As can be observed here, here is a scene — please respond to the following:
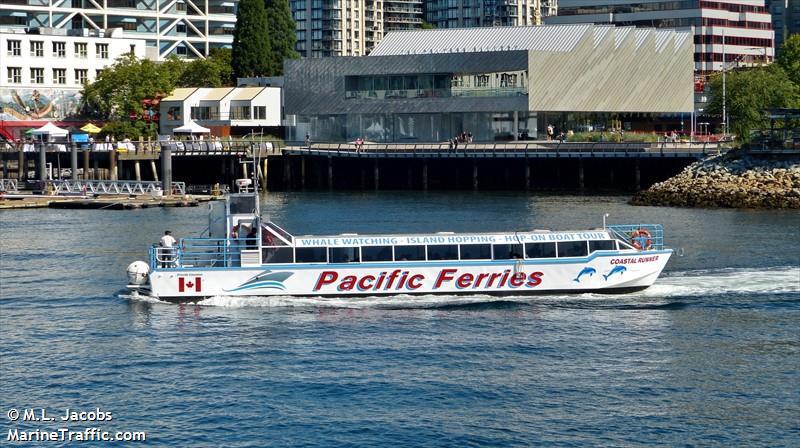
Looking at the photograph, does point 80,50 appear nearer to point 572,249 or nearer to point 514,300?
point 514,300

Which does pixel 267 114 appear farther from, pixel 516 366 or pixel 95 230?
pixel 516 366

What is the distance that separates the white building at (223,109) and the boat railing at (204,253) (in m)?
93.1

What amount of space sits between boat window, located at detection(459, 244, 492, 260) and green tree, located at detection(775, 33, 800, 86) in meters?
109

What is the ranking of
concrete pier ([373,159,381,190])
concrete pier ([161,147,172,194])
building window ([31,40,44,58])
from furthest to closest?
building window ([31,40,44,58]) → concrete pier ([373,159,381,190]) → concrete pier ([161,147,172,194])

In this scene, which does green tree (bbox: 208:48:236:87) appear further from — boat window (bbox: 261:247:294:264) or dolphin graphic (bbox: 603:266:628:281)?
dolphin graphic (bbox: 603:266:628:281)

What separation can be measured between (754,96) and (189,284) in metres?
94.0

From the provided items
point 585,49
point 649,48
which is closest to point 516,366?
point 585,49

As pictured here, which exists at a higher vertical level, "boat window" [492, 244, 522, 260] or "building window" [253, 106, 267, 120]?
"building window" [253, 106, 267, 120]

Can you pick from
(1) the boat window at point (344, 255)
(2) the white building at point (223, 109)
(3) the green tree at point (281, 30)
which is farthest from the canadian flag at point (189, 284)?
(3) the green tree at point (281, 30)

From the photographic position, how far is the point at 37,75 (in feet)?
502

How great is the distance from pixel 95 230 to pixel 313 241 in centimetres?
3204

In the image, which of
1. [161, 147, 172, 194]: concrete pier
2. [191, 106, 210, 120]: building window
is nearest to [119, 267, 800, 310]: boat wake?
[161, 147, 172, 194]: concrete pier

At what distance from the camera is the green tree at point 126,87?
145 meters

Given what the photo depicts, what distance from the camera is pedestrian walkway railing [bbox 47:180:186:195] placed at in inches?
4158
